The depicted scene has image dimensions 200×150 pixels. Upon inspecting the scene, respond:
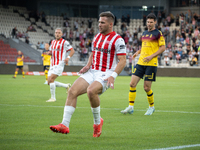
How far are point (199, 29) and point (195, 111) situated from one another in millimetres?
29374

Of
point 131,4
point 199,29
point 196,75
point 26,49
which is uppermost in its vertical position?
point 131,4

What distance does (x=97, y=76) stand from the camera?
5570 mm

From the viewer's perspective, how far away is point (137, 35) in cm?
3878

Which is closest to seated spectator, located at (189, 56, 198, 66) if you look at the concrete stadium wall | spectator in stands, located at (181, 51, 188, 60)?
the concrete stadium wall

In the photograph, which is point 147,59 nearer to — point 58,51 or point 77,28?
point 58,51

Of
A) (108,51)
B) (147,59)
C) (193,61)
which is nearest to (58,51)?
(147,59)

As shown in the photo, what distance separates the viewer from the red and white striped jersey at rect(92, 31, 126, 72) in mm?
5648

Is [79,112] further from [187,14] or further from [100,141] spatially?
[187,14]

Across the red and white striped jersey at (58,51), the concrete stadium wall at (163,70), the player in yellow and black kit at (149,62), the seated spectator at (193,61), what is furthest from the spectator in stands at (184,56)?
the player in yellow and black kit at (149,62)

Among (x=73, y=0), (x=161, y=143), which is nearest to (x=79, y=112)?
(x=161, y=143)

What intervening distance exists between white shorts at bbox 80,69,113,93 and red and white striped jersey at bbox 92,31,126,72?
81 mm

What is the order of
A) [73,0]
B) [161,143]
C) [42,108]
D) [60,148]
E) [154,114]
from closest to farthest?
[60,148], [161,143], [154,114], [42,108], [73,0]

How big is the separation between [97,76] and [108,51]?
0.49m

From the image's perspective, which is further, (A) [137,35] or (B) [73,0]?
(B) [73,0]
